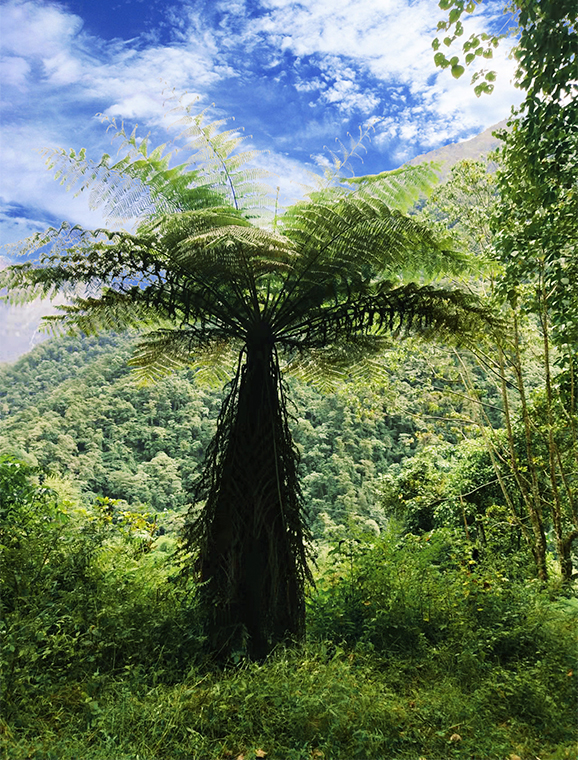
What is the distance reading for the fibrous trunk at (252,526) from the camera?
258 centimetres

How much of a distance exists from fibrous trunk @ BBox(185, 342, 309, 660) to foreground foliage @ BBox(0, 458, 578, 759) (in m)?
0.17

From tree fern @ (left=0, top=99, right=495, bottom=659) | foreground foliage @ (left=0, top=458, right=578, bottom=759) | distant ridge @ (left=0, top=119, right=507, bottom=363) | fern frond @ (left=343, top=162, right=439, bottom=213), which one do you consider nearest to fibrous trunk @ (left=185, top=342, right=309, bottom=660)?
tree fern @ (left=0, top=99, right=495, bottom=659)

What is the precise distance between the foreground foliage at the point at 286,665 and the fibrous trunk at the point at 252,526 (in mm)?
169

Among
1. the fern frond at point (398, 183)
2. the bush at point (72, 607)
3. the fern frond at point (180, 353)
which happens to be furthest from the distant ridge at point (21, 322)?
the bush at point (72, 607)

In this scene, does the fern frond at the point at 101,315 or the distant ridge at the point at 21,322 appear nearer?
the distant ridge at the point at 21,322

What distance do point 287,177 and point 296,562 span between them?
2294 mm

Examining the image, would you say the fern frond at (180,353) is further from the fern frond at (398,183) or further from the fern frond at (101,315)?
the fern frond at (398,183)

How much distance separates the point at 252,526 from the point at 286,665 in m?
0.68

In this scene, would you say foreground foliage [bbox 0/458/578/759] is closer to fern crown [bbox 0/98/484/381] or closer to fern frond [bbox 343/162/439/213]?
fern crown [bbox 0/98/484/381]

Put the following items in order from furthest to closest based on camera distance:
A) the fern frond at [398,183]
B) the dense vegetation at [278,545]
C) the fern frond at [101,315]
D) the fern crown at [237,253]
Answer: the fern frond at [101,315] < the fern frond at [398,183] < the fern crown at [237,253] < the dense vegetation at [278,545]

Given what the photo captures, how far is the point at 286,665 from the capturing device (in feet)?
7.54

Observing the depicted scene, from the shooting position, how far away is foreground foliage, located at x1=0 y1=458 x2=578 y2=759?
6.13 feet

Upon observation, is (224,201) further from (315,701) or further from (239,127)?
(315,701)

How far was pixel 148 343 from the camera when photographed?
314 cm
